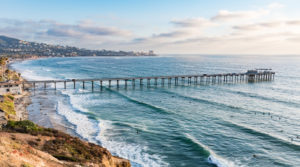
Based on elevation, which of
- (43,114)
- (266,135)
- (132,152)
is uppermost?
(43,114)

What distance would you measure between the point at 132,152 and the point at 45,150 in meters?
10.1

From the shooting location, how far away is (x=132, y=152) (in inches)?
1051

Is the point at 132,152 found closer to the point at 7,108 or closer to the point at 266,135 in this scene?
the point at 266,135

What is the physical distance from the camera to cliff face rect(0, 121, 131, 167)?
51.7 ft

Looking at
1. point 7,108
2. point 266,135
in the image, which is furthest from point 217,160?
point 7,108

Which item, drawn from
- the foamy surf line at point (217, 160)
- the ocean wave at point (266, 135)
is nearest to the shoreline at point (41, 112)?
the foamy surf line at point (217, 160)

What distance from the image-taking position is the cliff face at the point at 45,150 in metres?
15.8

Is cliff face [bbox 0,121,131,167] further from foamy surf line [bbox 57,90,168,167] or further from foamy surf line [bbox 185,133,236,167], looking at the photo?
foamy surf line [bbox 185,133,236,167]

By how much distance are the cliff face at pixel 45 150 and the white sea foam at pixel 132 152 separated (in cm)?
331

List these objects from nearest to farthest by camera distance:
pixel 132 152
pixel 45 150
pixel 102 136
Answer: pixel 45 150, pixel 132 152, pixel 102 136

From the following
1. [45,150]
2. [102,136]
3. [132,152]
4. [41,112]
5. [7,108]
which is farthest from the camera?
[41,112]

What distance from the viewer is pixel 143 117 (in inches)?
1624

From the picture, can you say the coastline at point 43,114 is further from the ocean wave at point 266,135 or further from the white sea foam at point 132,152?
the ocean wave at point 266,135

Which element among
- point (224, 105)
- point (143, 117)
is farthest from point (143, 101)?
point (224, 105)
